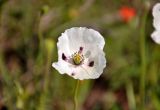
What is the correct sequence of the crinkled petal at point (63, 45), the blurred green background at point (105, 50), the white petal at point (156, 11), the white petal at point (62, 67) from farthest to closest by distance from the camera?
the blurred green background at point (105, 50) < the white petal at point (156, 11) < the crinkled petal at point (63, 45) < the white petal at point (62, 67)

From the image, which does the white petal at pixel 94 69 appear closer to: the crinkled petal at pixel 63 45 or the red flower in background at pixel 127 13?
the crinkled petal at pixel 63 45

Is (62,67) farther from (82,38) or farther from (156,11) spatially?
(156,11)

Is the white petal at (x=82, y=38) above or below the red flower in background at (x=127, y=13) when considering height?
below

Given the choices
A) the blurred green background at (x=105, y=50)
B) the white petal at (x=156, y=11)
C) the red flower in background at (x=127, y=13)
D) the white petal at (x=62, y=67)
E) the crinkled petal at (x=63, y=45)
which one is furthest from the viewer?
the red flower in background at (x=127, y=13)

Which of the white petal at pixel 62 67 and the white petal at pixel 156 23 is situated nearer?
the white petal at pixel 62 67

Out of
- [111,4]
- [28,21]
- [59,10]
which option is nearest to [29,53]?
[28,21]

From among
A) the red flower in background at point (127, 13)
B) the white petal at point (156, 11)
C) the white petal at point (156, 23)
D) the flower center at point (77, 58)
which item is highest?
the red flower in background at point (127, 13)

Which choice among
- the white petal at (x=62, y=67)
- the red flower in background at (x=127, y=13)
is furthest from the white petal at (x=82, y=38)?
the red flower in background at (x=127, y=13)
